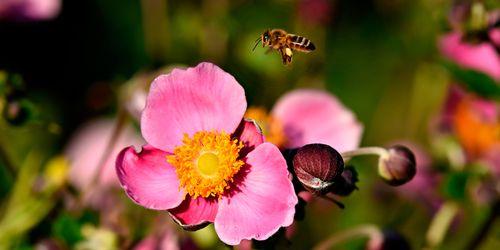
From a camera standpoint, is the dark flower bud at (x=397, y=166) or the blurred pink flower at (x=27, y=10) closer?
the dark flower bud at (x=397, y=166)

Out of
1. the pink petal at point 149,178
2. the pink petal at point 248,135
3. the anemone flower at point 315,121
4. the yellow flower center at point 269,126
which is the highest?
the pink petal at point 248,135

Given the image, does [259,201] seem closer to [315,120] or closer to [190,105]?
[190,105]

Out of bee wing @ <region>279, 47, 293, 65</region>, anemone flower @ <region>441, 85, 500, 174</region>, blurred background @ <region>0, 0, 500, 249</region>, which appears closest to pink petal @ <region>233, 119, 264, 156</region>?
bee wing @ <region>279, 47, 293, 65</region>

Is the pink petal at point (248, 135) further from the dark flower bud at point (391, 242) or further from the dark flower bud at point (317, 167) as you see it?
the dark flower bud at point (391, 242)

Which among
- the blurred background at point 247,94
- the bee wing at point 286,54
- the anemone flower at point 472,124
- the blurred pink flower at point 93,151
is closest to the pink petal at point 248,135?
the bee wing at point 286,54

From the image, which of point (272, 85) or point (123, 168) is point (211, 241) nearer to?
point (123, 168)

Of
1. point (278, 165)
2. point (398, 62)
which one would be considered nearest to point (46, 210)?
point (278, 165)
